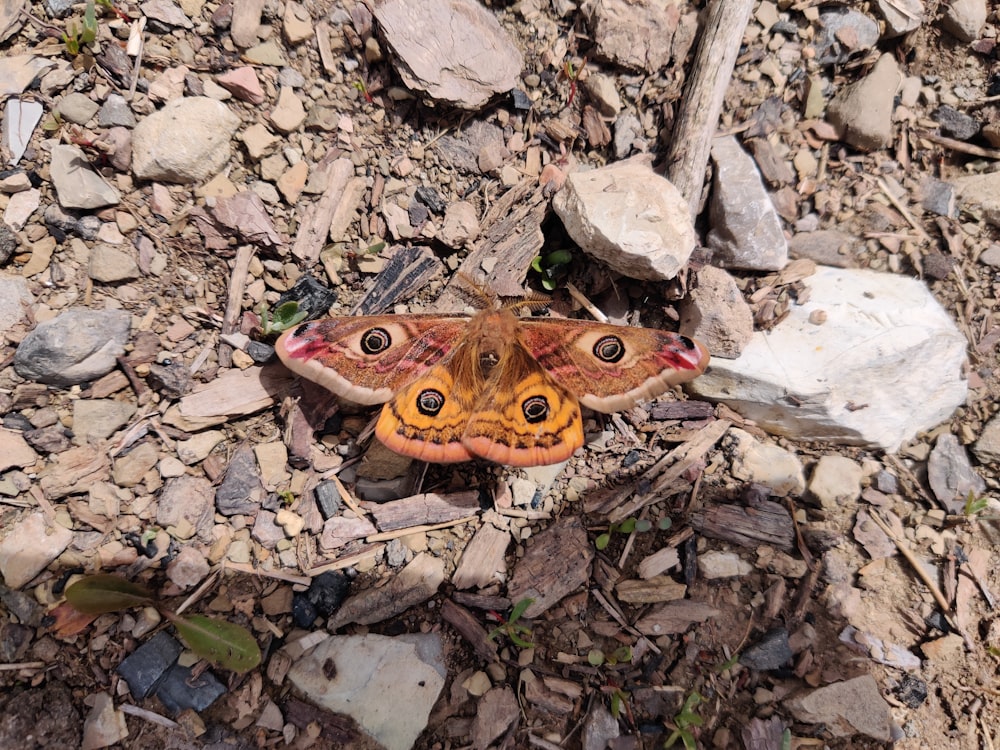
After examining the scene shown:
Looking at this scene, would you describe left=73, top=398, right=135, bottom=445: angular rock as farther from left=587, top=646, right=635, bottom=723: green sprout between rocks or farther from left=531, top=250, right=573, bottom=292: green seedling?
left=587, top=646, right=635, bottom=723: green sprout between rocks

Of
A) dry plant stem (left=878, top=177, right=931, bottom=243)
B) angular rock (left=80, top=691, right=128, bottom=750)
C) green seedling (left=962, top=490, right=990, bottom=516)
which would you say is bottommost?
angular rock (left=80, top=691, right=128, bottom=750)

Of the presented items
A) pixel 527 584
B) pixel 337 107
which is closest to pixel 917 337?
pixel 527 584

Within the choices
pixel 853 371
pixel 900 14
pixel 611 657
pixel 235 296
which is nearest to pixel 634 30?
pixel 900 14

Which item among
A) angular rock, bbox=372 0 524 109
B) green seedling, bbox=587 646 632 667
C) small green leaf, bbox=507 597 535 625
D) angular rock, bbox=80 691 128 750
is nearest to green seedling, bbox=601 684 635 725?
green seedling, bbox=587 646 632 667

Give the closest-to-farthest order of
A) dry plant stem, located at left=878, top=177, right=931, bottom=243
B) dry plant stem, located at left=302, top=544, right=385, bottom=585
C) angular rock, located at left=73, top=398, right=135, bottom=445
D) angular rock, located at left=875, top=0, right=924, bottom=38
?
1. angular rock, located at left=73, top=398, right=135, bottom=445
2. dry plant stem, located at left=302, top=544, right=385, bottom=585
3. angular rock, located at left=875, top=0, right=924, bottom=38
4. dry plant stem, located at left=878, top=177, right=931, bottom=243

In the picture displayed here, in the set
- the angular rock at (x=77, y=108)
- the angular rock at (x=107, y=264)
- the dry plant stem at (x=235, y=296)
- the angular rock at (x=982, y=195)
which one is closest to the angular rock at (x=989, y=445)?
the angular rock at (x=982, y=195)

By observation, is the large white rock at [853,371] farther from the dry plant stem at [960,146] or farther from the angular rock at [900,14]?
the angular rock at [900,14]

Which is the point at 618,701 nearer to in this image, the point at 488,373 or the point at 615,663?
the point at 615,663

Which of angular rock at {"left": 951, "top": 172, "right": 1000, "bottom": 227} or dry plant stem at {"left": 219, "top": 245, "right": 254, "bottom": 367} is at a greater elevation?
angular rock at {"left": 951, "top": 172, "right": 1000, "bottom": 227}
